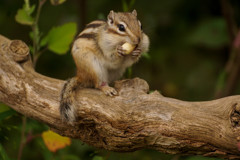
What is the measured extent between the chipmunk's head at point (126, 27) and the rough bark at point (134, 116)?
31 cm

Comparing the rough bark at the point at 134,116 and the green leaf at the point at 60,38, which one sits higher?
the green leaf at the point at 60,38

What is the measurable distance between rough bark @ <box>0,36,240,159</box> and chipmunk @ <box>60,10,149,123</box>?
0.19 meters

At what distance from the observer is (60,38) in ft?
9.89

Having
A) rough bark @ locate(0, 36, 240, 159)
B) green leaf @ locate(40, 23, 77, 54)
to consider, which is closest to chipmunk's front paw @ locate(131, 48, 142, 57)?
rough bark @ locate(0, 36, 240, 159)

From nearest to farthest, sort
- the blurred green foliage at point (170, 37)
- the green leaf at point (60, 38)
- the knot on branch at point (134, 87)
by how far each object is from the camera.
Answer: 1. the knot on branch at point (134, 87)
2. the green leaf at point (60, 38)
3. the blurred green foliage at point (170, 37)

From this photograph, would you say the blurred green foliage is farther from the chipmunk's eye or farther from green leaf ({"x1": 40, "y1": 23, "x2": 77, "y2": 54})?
the chipmunk's eye

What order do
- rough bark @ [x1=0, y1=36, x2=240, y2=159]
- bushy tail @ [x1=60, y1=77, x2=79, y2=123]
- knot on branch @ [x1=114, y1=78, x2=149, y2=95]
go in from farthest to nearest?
1. knot on branch @ [x1=114, y1=78, x2=149, y2=95]
2. bushy tail @ [x1=60, y1=77, x2=79, y2=123]
3. rough bark @ [x1=0, y1=36, x2=240, y2=159]

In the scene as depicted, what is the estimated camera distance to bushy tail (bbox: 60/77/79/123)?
2.44m

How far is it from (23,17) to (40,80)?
515 millimetres

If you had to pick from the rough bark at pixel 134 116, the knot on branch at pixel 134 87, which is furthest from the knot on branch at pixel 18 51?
the knot on branch at pixel 134 87

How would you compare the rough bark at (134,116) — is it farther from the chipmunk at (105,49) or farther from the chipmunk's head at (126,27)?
the chipmunk's head at (126,27)

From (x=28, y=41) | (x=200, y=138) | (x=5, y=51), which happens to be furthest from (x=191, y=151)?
(x=28, y=41)

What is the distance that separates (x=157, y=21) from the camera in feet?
17.3

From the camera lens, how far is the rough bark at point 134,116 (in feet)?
7.40
